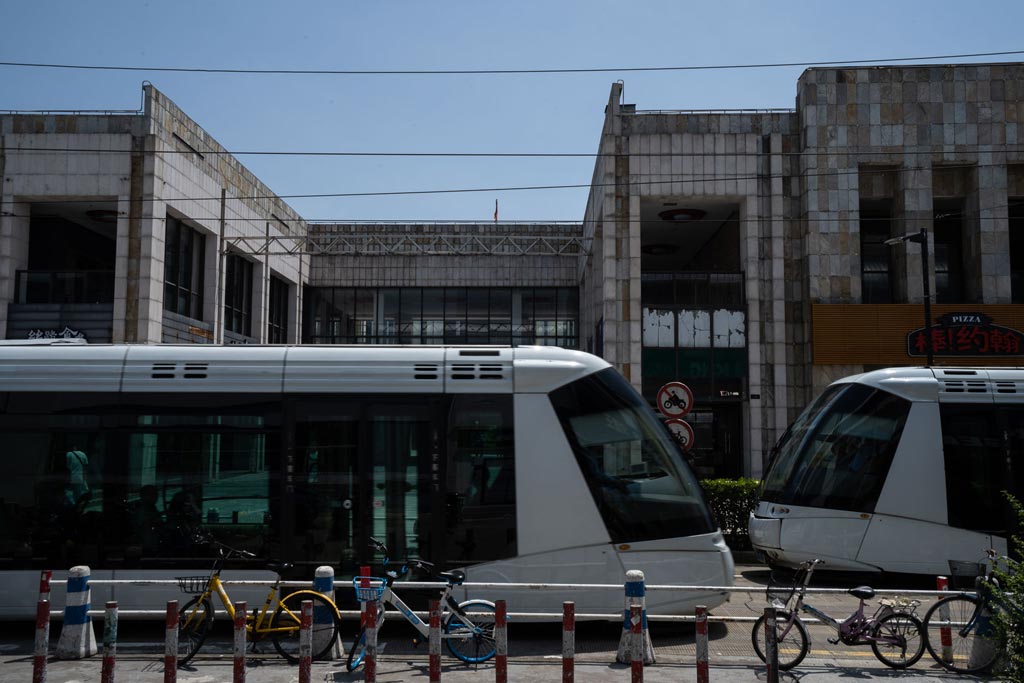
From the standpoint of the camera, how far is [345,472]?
991 centimetres

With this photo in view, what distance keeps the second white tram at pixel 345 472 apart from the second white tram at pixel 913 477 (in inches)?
149

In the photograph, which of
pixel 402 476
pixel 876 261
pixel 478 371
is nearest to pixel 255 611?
pixel 402 476

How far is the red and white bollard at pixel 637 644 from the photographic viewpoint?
6.84 metres

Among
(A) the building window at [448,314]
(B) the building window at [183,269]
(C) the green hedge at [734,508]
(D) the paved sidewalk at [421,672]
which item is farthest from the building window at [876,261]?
(B) the building window at [183,269]

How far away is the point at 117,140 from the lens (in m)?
27.6

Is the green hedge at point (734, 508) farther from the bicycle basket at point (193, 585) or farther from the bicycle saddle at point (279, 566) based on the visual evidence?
the bicycle basket at point (193, 585)

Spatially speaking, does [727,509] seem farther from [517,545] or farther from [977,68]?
[977,68]

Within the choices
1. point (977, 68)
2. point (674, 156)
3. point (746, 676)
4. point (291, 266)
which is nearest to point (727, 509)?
point (746, 676)

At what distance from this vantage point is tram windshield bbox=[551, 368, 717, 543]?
972 centimetres

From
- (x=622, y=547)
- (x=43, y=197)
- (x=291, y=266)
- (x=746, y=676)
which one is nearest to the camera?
(x=746, y=676)

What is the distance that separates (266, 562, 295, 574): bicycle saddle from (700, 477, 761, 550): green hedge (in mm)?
9397

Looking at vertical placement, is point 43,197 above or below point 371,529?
above

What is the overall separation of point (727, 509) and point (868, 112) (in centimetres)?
1643

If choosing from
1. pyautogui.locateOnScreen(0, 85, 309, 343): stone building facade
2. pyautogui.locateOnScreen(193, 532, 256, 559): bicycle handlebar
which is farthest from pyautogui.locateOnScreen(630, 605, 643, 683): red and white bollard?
pyautogui.locateOnScreen(0, 85, 309, 343): stone building facade
